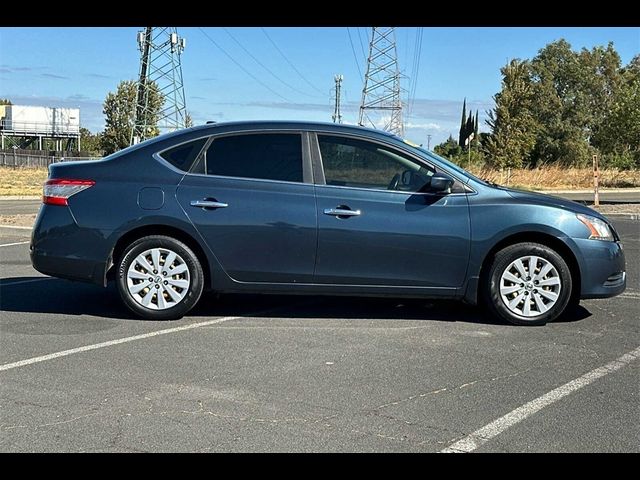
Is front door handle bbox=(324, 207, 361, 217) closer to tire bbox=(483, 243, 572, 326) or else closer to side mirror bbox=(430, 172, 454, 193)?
side mirror bbox=(430, 172, 454, 193)

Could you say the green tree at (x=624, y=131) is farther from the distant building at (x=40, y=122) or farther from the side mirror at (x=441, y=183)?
the distant building at (x=40, y=122)

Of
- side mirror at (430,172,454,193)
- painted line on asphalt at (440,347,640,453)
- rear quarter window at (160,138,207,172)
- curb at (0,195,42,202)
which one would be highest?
rear quarter window at (160,138,207,172)

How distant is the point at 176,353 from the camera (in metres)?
5.18

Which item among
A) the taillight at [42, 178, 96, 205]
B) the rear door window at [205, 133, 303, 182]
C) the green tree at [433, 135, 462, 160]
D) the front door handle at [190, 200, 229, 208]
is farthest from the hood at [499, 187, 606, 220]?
the green tree at [433, 135, 462, 160]

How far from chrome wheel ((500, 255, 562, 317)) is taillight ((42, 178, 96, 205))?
12.0ft

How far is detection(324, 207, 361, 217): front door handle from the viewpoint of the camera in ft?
19.6

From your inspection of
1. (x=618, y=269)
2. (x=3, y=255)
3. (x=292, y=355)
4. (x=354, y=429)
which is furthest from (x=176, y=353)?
(x=3, y=255)

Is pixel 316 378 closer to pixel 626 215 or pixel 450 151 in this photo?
pixel 626 215

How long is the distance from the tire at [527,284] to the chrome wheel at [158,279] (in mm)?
2602

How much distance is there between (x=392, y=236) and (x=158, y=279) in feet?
6.65

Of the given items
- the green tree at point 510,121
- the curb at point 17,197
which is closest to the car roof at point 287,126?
the curb at point 17,197
